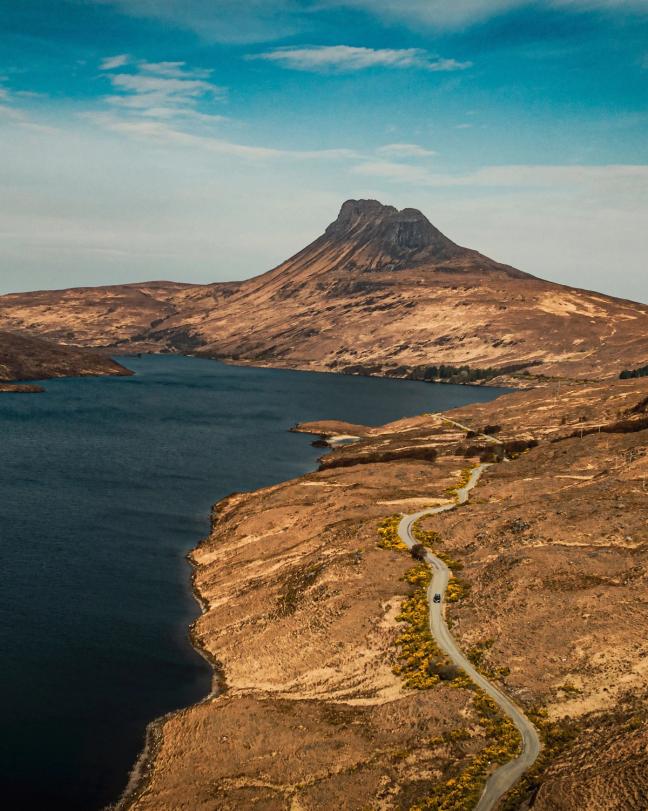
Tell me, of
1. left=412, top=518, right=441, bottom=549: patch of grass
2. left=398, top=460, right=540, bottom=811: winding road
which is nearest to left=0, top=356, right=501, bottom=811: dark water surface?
left=398, top=460, right=540, bottom=811: winding road

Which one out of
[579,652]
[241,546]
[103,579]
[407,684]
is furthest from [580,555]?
[103,579]

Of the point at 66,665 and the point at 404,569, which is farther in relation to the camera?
the point at 404,569

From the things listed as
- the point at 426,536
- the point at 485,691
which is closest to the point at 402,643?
the point at 485,691

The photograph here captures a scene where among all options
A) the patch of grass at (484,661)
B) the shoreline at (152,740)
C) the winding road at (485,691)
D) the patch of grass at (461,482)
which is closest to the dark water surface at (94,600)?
the shoreline at (152,740)

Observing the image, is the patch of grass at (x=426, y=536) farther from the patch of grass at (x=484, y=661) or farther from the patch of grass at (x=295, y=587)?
the patch of grass at (x=484, y=661)

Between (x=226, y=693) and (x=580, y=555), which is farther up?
(x=580, y=555)

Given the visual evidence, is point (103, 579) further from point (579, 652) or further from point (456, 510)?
point (579, 652)
